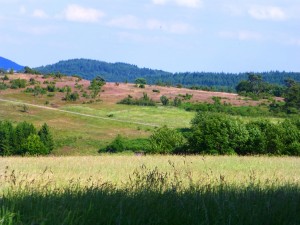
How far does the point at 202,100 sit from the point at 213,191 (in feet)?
286

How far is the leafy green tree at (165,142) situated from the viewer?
4219cm

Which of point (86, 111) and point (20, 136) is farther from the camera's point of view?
point (86, 111)

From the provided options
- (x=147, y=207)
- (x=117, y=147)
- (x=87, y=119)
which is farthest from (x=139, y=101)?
(x=147, y=207)

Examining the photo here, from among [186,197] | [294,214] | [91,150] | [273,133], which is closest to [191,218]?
[186,197]

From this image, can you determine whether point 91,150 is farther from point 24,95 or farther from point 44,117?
point 24,95

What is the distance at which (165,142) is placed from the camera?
42625 mm

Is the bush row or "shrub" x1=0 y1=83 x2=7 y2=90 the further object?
"shrub" x1=0 y1=83 x2=7 y2=90

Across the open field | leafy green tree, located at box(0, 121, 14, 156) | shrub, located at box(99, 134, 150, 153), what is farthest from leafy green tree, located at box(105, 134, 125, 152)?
the open field

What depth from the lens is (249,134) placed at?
4209 centimetres

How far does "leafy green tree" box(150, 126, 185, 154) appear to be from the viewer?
42188 mm

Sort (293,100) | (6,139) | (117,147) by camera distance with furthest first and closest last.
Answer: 1. (293,100)
2. (117,147)
3. (6,139)

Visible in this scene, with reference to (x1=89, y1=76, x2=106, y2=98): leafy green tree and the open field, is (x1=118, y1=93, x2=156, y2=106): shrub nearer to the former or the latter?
(x1=89, y1=76, x2=106, y2=98): leafy green tree

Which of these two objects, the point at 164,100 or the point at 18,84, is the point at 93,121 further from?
the point at 18,84

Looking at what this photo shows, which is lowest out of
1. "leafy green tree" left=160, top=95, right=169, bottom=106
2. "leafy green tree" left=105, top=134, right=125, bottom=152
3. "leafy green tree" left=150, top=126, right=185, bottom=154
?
"leafy green tree" left=105, top=134, right=125, bottom=152
